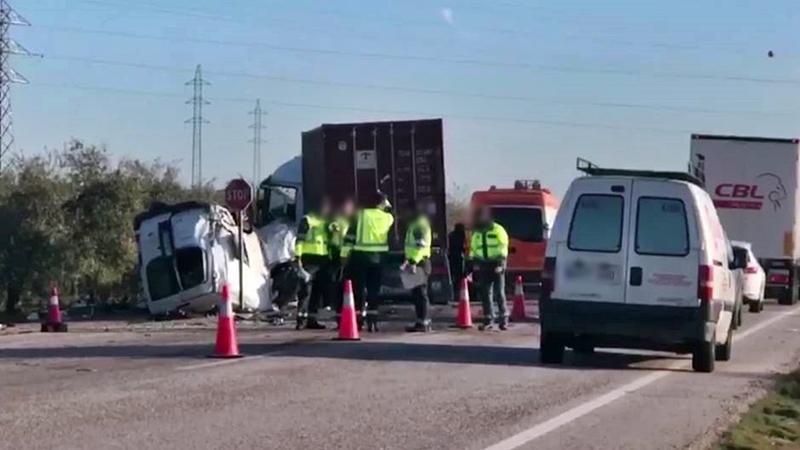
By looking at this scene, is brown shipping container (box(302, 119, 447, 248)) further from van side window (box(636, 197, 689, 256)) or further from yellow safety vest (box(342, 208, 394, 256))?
van side window (box(636, 197, 689, 256))

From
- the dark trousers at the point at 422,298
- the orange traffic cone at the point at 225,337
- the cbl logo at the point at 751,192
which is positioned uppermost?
the cbl logo at the point at 751,192

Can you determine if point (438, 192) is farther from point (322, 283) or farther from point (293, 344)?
point (293, 344)

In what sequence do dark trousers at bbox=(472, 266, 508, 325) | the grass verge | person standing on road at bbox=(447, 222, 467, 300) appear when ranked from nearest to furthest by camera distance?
the grass verge
dark trousers at bbox=(472, 266, 508, 325)
person standing on road at bbox=(447, 222, 467, 300)

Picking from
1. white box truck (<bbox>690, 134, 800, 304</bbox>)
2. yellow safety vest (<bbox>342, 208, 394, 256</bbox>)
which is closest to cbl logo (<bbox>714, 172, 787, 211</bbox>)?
white box truck (<bbox>690, 134, 800, 304</bbox>)

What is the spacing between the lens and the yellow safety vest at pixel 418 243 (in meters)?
20.3

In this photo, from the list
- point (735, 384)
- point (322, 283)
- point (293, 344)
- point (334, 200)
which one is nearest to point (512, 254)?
point (334, 200)

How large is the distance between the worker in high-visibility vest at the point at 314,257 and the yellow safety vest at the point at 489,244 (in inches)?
85.1

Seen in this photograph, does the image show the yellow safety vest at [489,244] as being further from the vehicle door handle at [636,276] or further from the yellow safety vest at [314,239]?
the vehicle door handle at [636,276]

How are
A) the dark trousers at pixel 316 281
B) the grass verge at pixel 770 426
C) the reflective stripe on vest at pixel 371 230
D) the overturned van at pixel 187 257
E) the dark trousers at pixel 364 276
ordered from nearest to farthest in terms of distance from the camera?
1. the grass verge at pixel 770 426
2. the reflective stripe on vest at pixel 371 230
3. the dark trousers at pixel 364 276
4. the dark trousers at pixel 316 281
5. the overturned van at pixel 187 257

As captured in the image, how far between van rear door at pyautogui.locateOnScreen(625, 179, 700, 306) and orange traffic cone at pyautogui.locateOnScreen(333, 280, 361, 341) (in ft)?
13.3

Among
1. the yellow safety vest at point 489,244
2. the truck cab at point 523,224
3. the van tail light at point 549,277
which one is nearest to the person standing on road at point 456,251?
the truck cab at point 523,224

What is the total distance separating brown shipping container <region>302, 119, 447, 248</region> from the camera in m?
26.2

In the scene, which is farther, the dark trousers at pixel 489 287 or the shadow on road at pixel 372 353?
the dark trousers at pixel 489 287

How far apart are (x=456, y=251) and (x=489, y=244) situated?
291 inches
